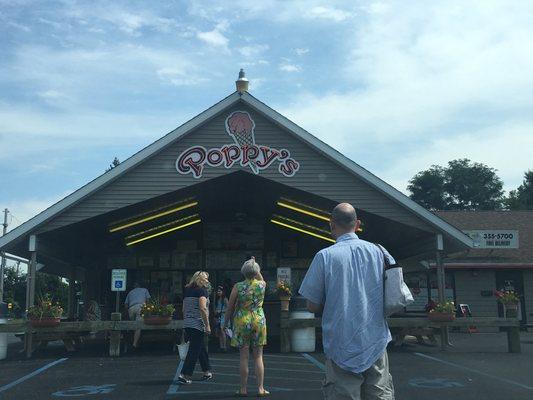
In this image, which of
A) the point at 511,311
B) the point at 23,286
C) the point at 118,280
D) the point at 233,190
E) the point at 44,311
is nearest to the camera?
the point at 44,311

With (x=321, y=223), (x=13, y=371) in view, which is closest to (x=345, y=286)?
(x=13, y=371)

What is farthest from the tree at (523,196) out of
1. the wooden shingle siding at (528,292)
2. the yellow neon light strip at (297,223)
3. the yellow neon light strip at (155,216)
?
the yellow neon light strip at (155,216)

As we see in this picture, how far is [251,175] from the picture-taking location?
51.5 feet

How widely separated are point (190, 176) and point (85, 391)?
7021 millimetres

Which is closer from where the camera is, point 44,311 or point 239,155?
point 44,311

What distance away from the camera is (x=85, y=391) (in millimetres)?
9133

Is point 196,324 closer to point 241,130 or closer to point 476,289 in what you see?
point 241,130

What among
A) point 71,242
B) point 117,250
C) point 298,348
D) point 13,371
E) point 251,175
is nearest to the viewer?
point 13,371

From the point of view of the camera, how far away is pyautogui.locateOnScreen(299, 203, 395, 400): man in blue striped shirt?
387cm

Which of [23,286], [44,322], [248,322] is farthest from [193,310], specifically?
[23,286]

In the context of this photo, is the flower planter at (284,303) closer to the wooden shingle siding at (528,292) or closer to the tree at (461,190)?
the wooden shingle siding at (528,292)

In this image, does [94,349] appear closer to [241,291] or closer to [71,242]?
[71,242]

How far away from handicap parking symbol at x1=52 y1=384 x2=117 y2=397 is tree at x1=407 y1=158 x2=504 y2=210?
64160 mm

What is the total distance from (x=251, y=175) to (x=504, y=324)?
695cm
